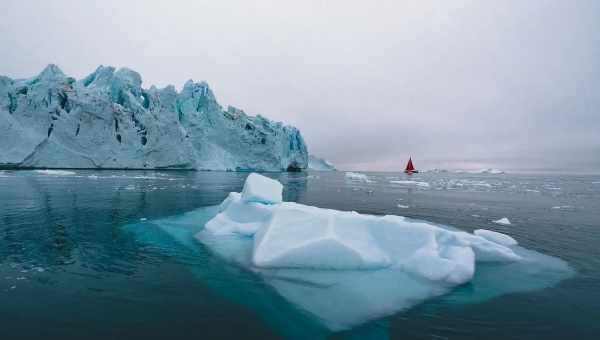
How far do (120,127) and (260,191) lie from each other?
3906 centimetres

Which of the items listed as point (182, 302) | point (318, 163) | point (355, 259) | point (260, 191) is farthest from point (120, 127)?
point (318, 163)

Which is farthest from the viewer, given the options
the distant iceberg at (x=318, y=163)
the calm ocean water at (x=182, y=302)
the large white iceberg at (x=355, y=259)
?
the distant iceberg at (x=318, y=163)

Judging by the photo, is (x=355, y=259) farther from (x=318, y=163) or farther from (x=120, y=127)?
(x=318, y=163)

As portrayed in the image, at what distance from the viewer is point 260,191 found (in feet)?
26.6

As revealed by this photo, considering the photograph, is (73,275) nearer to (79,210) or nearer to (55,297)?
(55,297)

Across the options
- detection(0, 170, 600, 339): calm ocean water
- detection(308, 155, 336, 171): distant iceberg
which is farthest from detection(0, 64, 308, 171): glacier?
detection(308, 155, 336, 171): distant iceberg

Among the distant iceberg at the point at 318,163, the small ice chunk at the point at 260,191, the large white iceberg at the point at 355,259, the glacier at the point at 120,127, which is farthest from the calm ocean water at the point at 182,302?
the distant iceberg at the point at 318,163

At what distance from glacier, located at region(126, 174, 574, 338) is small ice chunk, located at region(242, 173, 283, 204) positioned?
1535 mm

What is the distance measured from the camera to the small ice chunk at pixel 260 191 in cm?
795

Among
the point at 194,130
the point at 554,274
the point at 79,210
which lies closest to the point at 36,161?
the point at 194,130

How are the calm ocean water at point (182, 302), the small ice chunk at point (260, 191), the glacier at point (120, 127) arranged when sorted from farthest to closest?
the glacier at point (120, 127) < the small ice chunk at point (260, 191) < the calm ocean water at point (182, 302)

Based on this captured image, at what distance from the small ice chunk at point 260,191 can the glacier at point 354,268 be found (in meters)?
1.54

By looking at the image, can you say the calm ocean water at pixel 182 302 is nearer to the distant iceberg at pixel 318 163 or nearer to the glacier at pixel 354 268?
the glacier at pixel 354 268

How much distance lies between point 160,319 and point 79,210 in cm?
893
